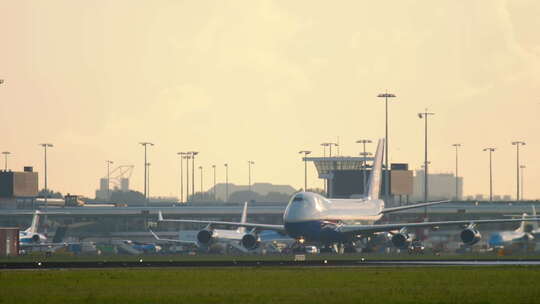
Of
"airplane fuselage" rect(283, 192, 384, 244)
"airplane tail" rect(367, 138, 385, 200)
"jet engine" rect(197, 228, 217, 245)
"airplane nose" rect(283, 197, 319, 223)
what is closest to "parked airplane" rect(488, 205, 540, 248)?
"airplane tail" rect(367, 138, 385, 200)

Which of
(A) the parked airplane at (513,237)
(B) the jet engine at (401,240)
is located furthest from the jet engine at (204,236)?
(A) the parked airplane at (513,237)

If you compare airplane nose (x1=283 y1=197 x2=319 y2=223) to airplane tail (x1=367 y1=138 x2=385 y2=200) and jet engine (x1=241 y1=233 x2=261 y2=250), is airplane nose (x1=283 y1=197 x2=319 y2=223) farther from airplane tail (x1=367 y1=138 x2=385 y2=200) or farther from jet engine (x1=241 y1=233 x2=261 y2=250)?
airplane tail (x1=367 y1=138 x2=385 y2=200)

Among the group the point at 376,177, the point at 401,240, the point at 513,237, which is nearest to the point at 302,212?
the point at 401,240

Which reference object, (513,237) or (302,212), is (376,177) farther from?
(302,212)

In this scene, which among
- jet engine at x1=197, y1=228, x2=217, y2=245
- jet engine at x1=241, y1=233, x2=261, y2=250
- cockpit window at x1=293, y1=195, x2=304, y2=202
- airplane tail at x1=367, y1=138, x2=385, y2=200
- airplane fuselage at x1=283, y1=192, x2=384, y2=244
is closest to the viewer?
airplane fuselage at x1=283, y1=192, x2=384, y2=244

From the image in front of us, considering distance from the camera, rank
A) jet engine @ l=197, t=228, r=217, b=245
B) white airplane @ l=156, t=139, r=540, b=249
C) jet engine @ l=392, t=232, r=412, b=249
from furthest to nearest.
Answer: jet engine @ l=197, t=228, r=217, b=245
jet engine @ l=392, t=232, r=412, b=249
white airplane @ l=156, t=139, r=540, b=249

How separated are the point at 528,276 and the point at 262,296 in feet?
74.3

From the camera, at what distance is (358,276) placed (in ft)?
263

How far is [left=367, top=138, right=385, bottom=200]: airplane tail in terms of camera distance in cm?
17512

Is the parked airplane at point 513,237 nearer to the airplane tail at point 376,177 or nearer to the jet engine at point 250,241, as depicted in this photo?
the airplane tail at point 376,177

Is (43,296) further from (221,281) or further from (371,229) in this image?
(371,229)

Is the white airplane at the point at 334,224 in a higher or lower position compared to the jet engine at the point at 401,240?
higher

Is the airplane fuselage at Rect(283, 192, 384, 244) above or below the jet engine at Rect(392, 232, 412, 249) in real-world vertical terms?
above

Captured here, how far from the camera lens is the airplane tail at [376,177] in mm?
175125
